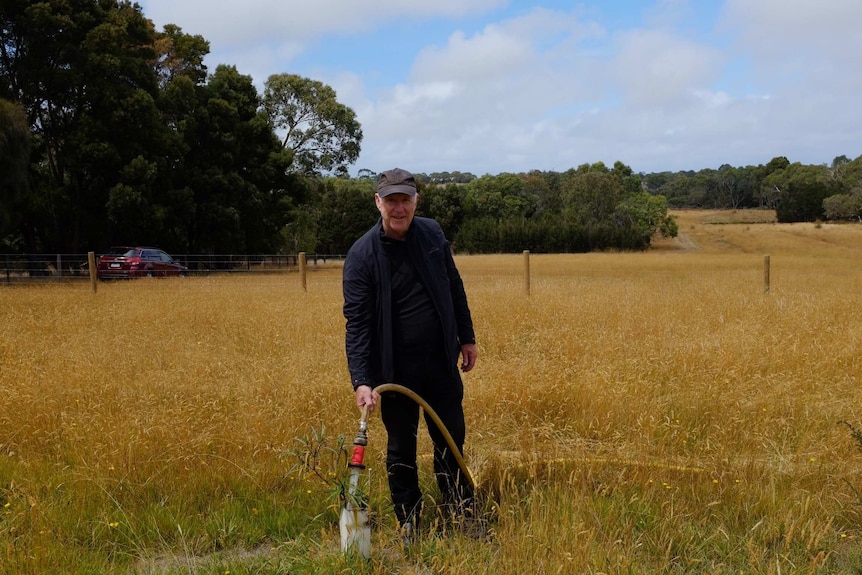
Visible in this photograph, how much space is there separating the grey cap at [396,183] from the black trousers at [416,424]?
2.62ft

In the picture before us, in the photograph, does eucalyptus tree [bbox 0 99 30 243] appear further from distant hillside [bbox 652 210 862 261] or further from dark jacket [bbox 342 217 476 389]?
distant hillside [bbox 652 210 862 261]

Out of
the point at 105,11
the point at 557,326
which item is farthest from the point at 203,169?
the point at 557,326

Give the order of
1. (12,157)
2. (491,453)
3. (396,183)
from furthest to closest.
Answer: (12,157)
(491,453)
(396,183)

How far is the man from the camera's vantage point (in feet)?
10.5

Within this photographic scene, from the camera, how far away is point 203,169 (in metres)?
31.6

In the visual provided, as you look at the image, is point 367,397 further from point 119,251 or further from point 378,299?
point 119,251

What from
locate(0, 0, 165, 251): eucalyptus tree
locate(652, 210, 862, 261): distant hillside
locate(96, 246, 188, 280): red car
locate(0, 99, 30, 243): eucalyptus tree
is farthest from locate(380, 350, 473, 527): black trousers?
locate(652, 210, 862, 261): distant hillside

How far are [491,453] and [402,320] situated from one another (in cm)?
148

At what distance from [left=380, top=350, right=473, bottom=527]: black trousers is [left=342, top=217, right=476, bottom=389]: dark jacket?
91 millimetres

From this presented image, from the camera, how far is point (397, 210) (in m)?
3.12

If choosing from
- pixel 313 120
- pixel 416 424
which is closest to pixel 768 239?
pixel 313 120

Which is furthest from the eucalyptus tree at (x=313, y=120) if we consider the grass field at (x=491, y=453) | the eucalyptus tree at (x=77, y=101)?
the grass field at (x=491, y=453)

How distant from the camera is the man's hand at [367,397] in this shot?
2947mm

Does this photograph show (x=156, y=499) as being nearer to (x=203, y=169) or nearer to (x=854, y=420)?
(x=854, y=420)
